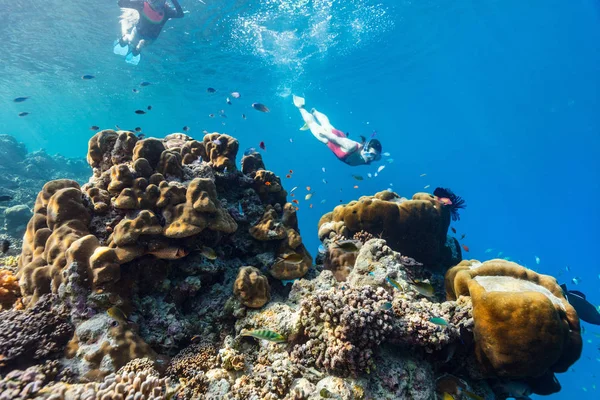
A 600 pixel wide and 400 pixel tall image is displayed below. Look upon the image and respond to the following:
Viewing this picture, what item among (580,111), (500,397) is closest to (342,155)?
(500,397)

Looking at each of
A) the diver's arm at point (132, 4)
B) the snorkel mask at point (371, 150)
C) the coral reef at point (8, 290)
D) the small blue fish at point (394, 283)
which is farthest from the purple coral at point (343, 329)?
the diver's arm at point (132, 4)

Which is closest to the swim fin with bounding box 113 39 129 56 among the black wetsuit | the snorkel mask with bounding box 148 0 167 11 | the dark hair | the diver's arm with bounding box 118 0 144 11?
the black wetsuit

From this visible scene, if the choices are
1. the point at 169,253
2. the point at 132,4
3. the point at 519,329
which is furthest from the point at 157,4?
the point at 519,329

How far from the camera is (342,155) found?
31.0 feet

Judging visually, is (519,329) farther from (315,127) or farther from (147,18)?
(147,18)

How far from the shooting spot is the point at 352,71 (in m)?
36.8

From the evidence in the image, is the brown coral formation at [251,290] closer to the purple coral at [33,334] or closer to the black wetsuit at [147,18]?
the purple coral at [33,334]

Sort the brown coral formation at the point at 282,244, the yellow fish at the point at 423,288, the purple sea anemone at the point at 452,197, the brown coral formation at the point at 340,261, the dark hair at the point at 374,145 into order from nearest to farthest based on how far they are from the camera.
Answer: the yellow fish at the point at 423,288, the brown coral formation at the point at 282,244, the brown coral formation at the point at 340,261, the dark hair at the point at 374,145, the purple sea anemone at the point at 452,197

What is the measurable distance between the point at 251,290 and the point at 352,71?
38.0m

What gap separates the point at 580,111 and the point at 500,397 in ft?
268

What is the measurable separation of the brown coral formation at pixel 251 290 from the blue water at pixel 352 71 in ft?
33.0

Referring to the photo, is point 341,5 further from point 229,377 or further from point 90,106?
point 90,106

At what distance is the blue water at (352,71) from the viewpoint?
23109 millimetres

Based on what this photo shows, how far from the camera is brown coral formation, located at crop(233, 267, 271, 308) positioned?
455 cm
